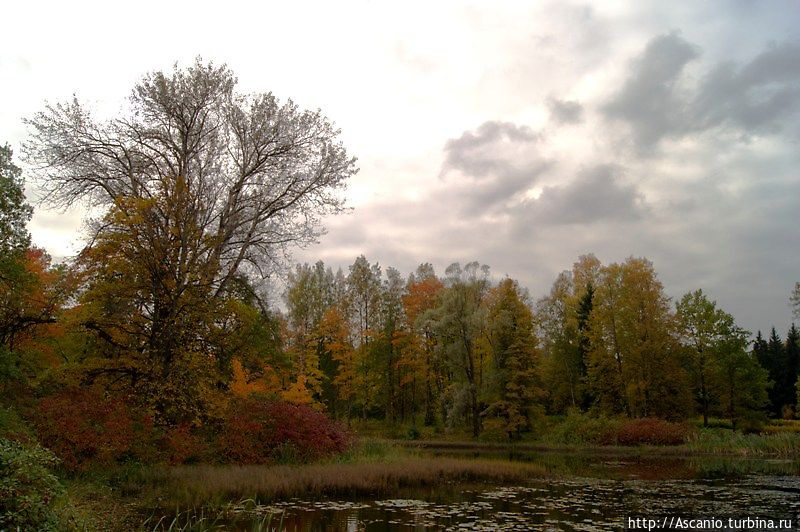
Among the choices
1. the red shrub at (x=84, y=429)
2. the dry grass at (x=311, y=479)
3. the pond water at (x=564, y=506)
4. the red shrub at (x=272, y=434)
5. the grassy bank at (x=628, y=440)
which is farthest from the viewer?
the grassy bank at (x=628, y=440)

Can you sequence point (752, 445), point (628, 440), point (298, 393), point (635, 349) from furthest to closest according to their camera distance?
point (635, 349)
point (628, 440)
point (298, 393)
point (752, 445)

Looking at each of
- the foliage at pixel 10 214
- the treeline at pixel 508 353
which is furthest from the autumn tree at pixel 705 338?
the foliage at pixel 10 214

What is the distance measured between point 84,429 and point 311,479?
20.9 feet

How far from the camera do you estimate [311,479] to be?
53.3ft

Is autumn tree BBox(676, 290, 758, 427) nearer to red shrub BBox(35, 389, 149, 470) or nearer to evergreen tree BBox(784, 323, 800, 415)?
evergreen tree BBox(784, 323, 800, 415)

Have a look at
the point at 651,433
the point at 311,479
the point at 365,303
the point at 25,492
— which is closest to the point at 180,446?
the point at 311,479

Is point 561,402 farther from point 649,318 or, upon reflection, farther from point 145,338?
point 145,338

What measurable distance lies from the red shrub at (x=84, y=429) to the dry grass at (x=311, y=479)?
1632mm

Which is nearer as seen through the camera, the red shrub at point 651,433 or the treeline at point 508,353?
the red shrub at point 651,433

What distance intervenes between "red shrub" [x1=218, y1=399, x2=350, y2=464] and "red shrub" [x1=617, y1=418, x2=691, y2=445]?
2221 centimetres

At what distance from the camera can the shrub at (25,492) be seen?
260 inches

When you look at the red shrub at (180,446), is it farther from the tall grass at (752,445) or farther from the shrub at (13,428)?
the tall grass at (752,445)

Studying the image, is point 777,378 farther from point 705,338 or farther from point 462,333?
point 462,333

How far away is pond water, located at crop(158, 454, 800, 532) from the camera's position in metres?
11.6
